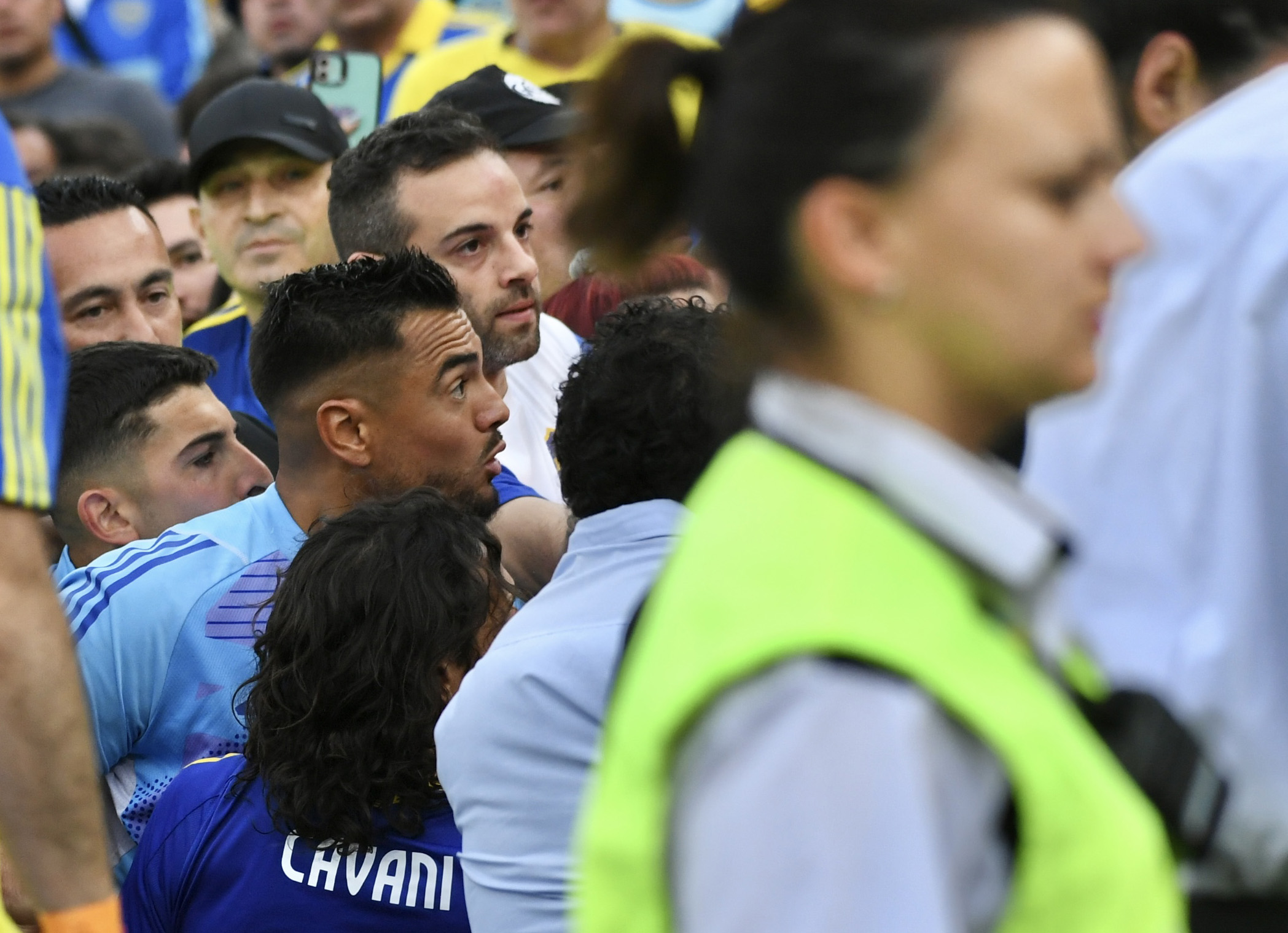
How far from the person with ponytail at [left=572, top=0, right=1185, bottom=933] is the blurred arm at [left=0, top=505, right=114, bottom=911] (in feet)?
3.94

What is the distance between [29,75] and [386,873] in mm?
5882

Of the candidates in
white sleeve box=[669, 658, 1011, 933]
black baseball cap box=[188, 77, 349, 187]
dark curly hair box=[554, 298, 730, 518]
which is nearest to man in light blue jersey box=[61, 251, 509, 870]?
dark curly hair box=[554, 298, 730, 518]

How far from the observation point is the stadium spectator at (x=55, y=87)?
740 centimetres

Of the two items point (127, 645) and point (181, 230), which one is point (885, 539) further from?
point (181, 230)

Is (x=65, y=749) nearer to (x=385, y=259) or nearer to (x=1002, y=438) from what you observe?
(x=1002, y=438)

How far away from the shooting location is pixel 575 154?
1639 millimetres

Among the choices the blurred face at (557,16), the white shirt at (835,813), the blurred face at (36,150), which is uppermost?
the white shirt at (835,813)

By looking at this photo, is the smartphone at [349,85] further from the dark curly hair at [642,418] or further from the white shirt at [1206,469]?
A: the white shirt at [1206,469]

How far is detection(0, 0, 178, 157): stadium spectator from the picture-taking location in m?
7.40

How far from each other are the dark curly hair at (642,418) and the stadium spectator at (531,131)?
8.20ft

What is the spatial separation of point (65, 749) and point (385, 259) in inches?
78.6

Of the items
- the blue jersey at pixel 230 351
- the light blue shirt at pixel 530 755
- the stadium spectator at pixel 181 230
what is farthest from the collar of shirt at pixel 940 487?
the stadium spectator at pixel 181 230

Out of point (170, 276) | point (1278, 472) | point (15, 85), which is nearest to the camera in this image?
point (1278, 472)

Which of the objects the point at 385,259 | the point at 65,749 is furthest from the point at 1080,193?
the point at 385,259
